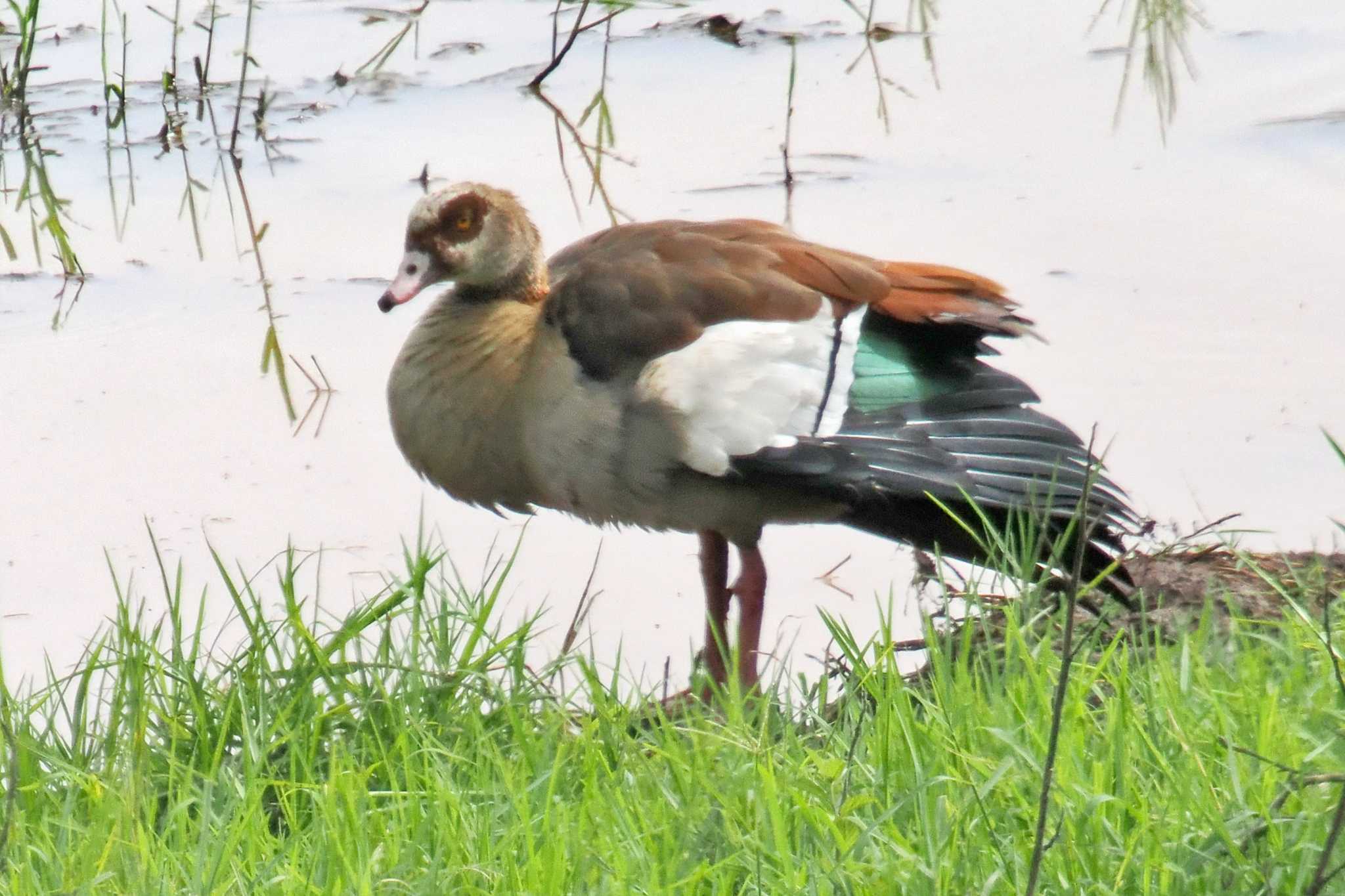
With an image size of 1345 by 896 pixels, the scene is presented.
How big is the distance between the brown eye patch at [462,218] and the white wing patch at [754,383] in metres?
0.65

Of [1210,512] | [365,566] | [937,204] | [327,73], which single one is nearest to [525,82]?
[327,73]

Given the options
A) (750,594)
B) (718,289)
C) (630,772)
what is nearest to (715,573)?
(750,594)

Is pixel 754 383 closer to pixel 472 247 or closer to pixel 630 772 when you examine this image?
pixel 472 247

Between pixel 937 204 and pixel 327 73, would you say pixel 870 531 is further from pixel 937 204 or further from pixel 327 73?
pixel 327 73

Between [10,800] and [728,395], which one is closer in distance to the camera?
[10,800]

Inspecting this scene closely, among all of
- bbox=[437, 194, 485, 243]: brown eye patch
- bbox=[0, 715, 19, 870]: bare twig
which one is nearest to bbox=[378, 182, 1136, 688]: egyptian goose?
bbox=[437, 194, 485, 243]: brown eye patch

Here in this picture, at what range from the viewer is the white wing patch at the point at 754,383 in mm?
3455

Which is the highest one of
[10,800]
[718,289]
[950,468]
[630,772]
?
[718,289]

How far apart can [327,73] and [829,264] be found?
119 inches

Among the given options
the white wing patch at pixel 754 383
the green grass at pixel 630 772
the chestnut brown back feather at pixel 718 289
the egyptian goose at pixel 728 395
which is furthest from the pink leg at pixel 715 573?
the green grass at pixel 630 772

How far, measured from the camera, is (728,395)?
11.5ft

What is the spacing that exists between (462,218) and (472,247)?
71 millimetres

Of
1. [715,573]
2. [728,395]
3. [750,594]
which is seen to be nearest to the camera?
[728,395]

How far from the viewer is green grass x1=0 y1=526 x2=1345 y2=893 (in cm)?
217
